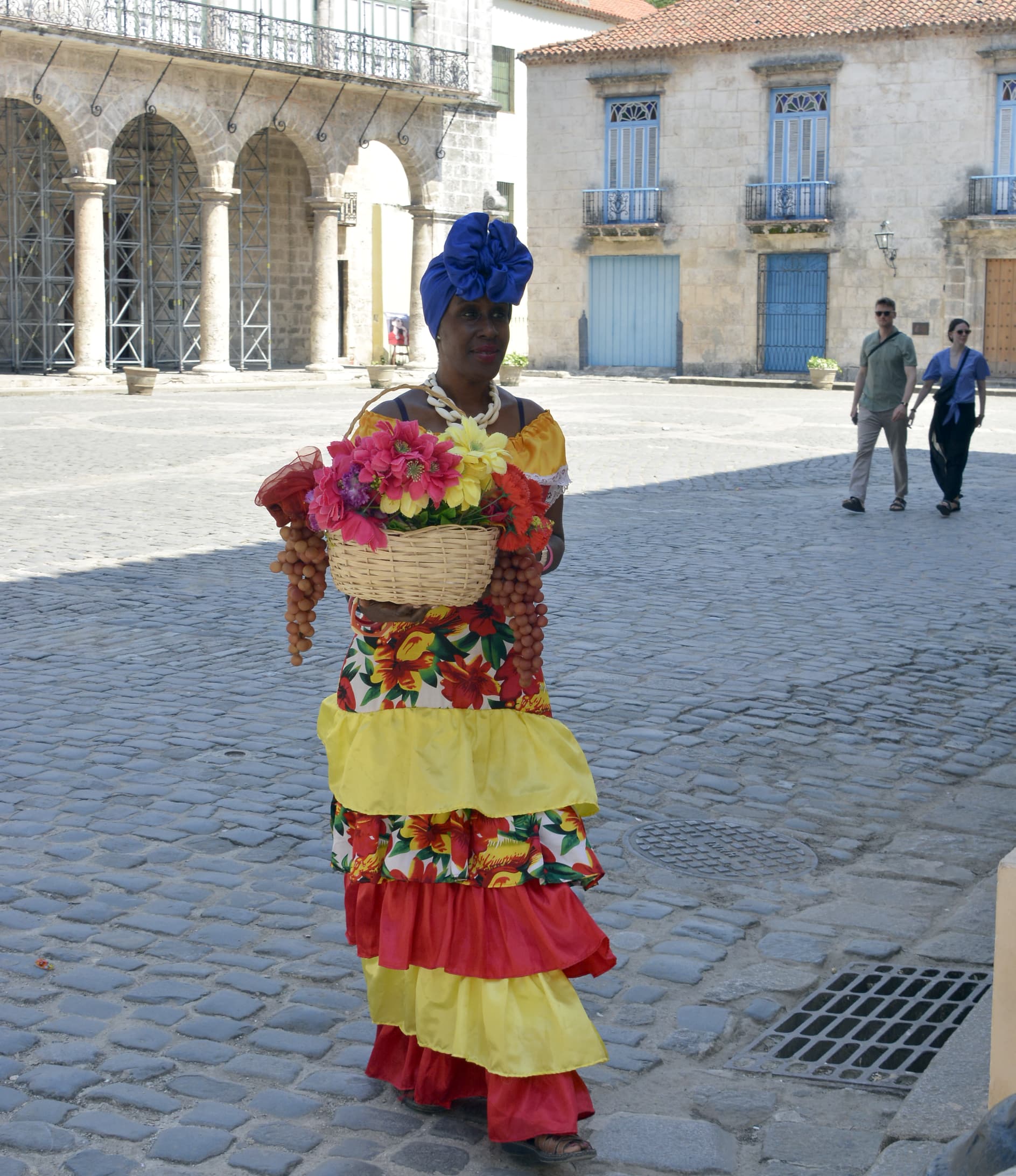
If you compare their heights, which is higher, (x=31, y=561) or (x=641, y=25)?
(x=641, y=25)

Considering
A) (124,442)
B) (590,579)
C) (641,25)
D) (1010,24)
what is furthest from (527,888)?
(641,25)

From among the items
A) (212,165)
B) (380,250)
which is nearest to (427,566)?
(212,165)

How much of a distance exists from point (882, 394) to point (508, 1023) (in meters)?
10.6

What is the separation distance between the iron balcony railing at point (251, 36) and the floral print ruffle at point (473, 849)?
86.7ft

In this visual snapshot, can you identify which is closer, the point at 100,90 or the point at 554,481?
the point at 554,481

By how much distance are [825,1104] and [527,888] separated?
843 millimetres

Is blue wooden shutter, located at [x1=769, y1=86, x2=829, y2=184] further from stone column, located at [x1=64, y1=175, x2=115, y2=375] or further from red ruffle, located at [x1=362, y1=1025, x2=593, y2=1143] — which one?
red ruffle, located at [x1=362, y1=1025, x2=593, y2=1143]

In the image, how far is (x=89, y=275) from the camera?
28078 mm

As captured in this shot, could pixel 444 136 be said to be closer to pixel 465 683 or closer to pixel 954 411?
pixel 954 411

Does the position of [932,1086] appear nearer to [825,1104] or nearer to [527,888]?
[825,1104]

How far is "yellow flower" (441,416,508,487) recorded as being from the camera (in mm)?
2986

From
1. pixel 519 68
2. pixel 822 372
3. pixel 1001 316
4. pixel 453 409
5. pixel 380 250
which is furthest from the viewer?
pixel 519 68

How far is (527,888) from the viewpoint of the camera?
10.1ft

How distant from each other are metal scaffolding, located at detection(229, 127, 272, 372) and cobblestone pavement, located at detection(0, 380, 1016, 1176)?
75.1ft
